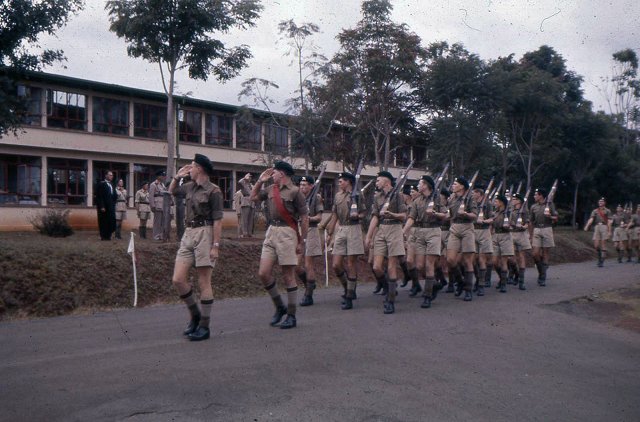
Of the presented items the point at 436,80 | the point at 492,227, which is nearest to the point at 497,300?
the point at 492,227

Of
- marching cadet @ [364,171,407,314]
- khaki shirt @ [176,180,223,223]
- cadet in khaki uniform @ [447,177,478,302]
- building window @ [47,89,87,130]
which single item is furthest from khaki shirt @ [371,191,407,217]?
building window @ [47,89,87,130]

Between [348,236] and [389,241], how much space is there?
83cm

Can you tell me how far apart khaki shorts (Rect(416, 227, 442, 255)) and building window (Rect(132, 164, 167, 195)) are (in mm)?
24916

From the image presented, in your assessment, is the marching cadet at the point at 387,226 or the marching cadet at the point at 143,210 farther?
the marching cadet at the point at 143,210

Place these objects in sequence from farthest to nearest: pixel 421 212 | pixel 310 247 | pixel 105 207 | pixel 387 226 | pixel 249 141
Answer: pixel 249 141 < pixel 105 207 < pixel 310 247 < pixel 421 212 < pixel 387 226

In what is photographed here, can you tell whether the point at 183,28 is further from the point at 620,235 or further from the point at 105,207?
the point at 620,235

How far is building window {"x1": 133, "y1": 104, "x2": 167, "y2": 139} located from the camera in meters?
33.9

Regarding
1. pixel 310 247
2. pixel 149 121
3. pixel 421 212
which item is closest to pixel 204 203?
pixel 310 247

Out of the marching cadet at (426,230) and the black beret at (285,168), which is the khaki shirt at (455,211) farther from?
the black beret at (285,168)

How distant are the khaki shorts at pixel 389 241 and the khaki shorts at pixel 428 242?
845mm

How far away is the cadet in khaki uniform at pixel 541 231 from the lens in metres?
16.1

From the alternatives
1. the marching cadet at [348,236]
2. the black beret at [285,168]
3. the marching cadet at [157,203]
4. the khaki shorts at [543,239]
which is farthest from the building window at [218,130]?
the black beret at [285,168]

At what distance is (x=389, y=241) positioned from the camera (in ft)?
34.4

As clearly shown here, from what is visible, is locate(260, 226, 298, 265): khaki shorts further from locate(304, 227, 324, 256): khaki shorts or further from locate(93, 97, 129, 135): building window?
locate(93, 97, 129, 135): building window
